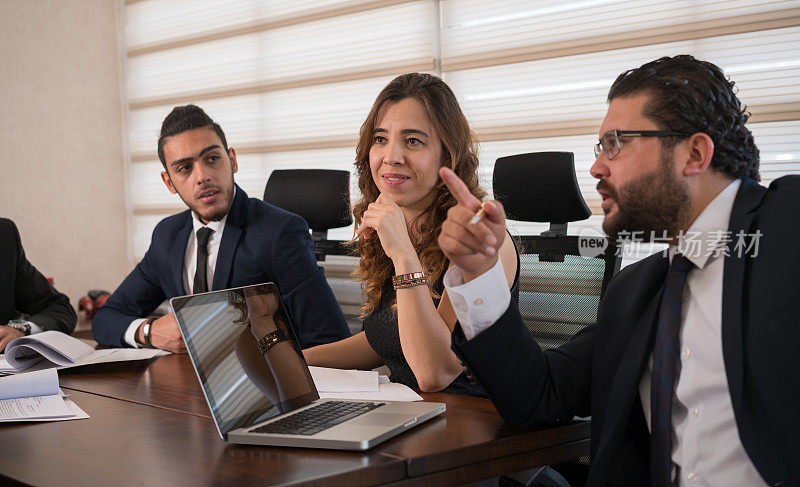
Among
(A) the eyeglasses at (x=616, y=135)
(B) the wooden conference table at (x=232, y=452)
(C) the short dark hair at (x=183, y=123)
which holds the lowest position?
(B) the wooden conference table at (x=232, y=452)

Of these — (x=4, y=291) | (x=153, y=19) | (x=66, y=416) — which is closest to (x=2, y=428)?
(x=66, y=416)

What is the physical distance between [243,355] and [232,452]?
0.21 metres

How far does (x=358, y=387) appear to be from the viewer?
1.52 meters

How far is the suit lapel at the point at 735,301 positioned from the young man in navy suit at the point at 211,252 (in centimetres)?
143

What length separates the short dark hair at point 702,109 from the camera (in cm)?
127

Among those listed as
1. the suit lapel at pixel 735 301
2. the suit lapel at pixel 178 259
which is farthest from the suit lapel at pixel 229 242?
the suit lapel at pixel 735 301

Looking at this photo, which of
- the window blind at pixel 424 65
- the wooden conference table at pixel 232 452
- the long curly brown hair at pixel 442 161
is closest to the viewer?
the wooden conference table at pixel 232 452

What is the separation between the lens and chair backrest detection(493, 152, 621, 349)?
1.99 meters

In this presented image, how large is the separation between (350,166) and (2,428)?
11.0ft

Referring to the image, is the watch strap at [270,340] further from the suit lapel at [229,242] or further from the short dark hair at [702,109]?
the suit lapel at [229,242]

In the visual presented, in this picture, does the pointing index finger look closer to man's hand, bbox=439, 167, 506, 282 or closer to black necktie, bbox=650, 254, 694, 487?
man's hand, bbox=439, 167, 506, 282

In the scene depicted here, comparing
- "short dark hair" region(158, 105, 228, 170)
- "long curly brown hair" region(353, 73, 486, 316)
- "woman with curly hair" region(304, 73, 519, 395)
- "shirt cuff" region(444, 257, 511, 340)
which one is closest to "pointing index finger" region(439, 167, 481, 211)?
"shirt cuff" region(444, 257, 511, 340)

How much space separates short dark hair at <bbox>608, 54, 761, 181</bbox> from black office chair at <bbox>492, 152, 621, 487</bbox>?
2.12 ft

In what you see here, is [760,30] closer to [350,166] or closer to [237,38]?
[350,166]
